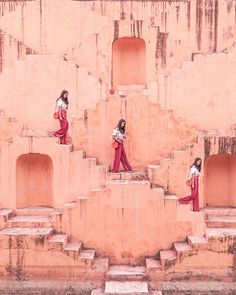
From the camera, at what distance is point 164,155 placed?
49.2ft

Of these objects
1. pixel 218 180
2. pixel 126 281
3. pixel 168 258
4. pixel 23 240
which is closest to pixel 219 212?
pixel 218 180

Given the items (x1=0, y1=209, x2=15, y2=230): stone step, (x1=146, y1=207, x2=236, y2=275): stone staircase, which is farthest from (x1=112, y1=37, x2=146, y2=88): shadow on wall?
(x1=146, y1=207, x2=236, y2=275): stone staircase

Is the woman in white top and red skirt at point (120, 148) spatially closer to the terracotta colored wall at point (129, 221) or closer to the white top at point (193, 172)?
the terracotta colored wall at point (129, 221)

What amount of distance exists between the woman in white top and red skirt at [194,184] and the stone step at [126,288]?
102 inches

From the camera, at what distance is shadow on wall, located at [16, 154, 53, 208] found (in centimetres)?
1530

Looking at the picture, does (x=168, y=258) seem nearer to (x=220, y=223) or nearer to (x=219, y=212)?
(x=220, y=223)

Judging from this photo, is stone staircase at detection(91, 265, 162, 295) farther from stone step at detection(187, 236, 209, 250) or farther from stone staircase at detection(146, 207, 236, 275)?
stone step at detection(187, 236, 209, 250)

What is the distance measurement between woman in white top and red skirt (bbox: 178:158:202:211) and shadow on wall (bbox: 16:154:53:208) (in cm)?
450

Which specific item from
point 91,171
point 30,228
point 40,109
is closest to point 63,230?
point 30,228

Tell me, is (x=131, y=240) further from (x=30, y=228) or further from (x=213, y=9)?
(x=213, y=9)

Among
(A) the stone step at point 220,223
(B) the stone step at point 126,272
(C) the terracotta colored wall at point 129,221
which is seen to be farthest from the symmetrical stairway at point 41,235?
(A) the stone step at point 220,223

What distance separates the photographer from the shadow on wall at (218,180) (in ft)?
52.1

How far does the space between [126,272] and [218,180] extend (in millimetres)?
4944

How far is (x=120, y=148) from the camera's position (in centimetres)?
1428
